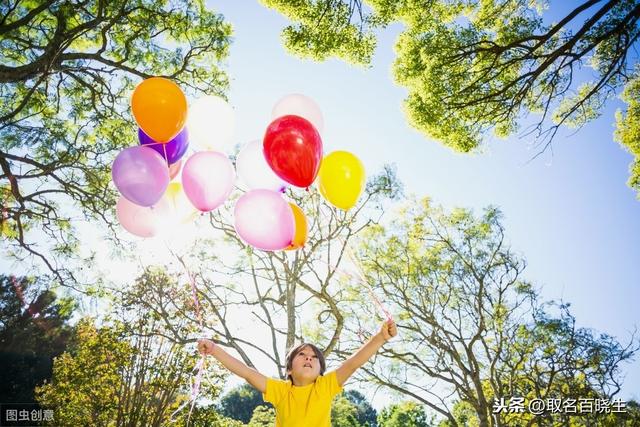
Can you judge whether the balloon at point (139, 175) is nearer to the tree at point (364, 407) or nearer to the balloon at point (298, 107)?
the balloon at point (298, 107)

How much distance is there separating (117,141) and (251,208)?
5437 mm

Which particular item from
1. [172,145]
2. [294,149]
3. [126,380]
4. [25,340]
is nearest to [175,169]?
[172,145]

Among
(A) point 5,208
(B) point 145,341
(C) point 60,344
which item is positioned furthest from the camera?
(C) point 60,344

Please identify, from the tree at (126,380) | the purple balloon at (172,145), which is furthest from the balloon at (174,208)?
the tree at (126,380)

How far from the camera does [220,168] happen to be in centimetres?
271

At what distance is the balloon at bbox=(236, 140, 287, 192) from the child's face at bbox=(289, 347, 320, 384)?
1336 millimetres

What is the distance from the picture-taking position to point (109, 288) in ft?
25.2

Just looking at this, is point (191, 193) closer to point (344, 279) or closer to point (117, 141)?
point (117, 141)

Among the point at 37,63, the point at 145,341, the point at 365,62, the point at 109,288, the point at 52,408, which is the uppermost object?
the point at 365,62

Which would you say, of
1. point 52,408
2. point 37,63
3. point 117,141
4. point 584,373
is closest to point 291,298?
point 117,141

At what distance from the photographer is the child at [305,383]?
203cm

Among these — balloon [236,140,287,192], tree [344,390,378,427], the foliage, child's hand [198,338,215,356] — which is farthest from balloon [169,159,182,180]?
tree [344,390,378,427]

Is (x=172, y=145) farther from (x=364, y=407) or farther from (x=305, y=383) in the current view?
(x=364, y=407)

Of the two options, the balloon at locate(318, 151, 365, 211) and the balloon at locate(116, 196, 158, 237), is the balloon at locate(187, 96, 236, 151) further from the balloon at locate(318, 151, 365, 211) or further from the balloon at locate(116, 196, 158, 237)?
the balloon at locate(318, 151, 365, 211)
